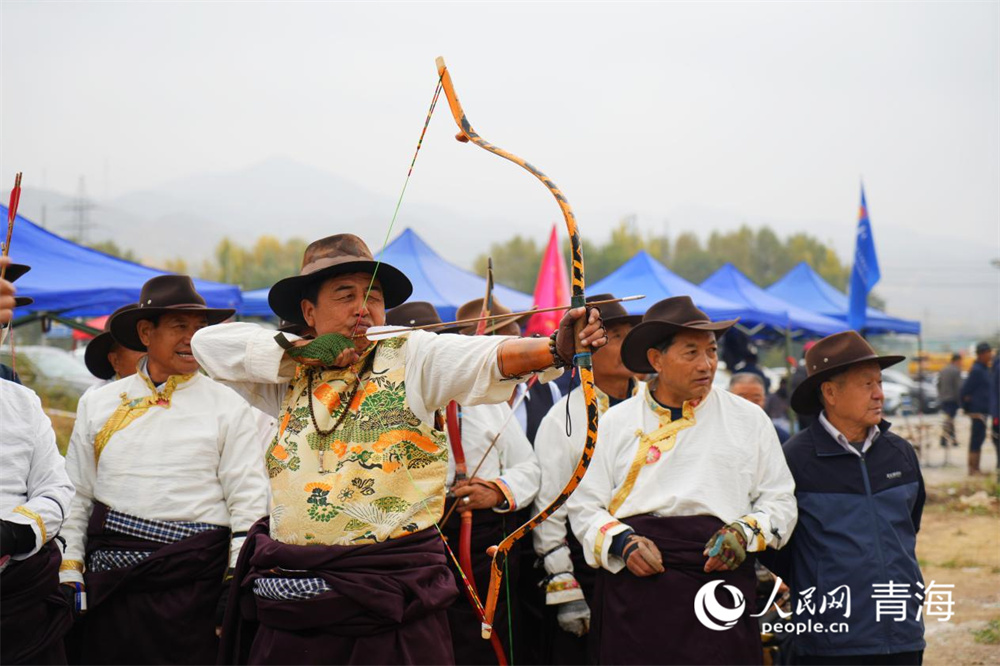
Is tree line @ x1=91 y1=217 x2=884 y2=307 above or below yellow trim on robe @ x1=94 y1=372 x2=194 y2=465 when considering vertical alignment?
above

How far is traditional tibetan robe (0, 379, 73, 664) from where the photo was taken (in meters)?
3.16

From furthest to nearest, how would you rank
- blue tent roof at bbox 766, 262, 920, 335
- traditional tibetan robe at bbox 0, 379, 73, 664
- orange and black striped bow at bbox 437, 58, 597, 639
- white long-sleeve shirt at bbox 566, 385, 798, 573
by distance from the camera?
blue tent roof at bbox 766, 262, 920, 335
white long-sleeve shirt at bbox 566, 385, 798, 573
traditional tibetan robe at bbox 0, 379, 73, 664
orange and black striped bow at bbox 437, 58, 597, 639

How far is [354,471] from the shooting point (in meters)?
2.87

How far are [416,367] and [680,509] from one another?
1.40m

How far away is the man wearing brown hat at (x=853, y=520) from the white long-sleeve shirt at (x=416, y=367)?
69.2 inches

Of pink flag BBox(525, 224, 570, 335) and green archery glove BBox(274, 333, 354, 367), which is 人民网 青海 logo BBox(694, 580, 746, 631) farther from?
pink flag BBox(525, 224, 570, 335)

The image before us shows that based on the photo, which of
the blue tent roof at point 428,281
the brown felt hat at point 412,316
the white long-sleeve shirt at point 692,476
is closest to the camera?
the white long-sleeve shirt at point 692,476

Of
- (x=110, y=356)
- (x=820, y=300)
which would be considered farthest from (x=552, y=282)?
(x=820, y=300)

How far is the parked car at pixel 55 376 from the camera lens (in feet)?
43.9

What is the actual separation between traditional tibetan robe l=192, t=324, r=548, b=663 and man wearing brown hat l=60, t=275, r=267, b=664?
2.92ft

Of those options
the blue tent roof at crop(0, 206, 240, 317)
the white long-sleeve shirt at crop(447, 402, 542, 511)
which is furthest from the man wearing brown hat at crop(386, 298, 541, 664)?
the blue tent roof at crop(0, 206, 240, 317)

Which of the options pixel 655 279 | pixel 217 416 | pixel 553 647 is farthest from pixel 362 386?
pixel 655 279

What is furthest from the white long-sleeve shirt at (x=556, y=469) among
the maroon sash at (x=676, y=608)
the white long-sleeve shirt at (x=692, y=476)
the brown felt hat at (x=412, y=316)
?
the brown felt hat at (x=412, y=316)

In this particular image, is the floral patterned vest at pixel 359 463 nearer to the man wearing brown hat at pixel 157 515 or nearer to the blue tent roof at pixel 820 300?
the man wearing brown hat at pixel 157 515
